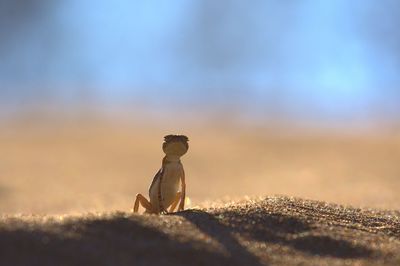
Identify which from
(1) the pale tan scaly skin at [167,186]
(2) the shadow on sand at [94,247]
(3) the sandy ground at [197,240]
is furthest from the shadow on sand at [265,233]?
(1) the pale tan scaly skin at [167,186]

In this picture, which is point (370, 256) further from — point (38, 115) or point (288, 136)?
point (38, 115)

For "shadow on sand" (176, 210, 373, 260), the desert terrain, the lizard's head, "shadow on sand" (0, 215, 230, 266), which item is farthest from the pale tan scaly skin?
"shadow on sand" (0, 215, 230, 266)

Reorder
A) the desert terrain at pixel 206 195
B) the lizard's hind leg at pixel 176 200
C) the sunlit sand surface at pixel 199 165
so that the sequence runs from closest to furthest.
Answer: the desert terrain at pixel 206 195 < the lizard's hind leg at pixel 176 200 < the sunlit sand surface at pixel 199 165

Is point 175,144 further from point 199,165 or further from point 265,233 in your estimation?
point 199,165

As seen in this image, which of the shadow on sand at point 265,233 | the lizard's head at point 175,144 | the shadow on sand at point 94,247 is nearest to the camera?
the shadow on sand at point 94,247

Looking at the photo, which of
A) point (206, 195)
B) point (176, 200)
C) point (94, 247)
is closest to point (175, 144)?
point (176, 200)


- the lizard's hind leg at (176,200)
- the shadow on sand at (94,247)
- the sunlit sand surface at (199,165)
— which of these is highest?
the sunlit sand surface at (199,165)

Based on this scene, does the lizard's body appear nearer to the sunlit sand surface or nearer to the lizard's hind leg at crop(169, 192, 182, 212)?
the lizard's hind leg at crop(169, 192, 182, 212)

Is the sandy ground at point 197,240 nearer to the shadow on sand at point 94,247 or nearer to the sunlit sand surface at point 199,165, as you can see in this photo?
the shadow on sand at point 94,247
